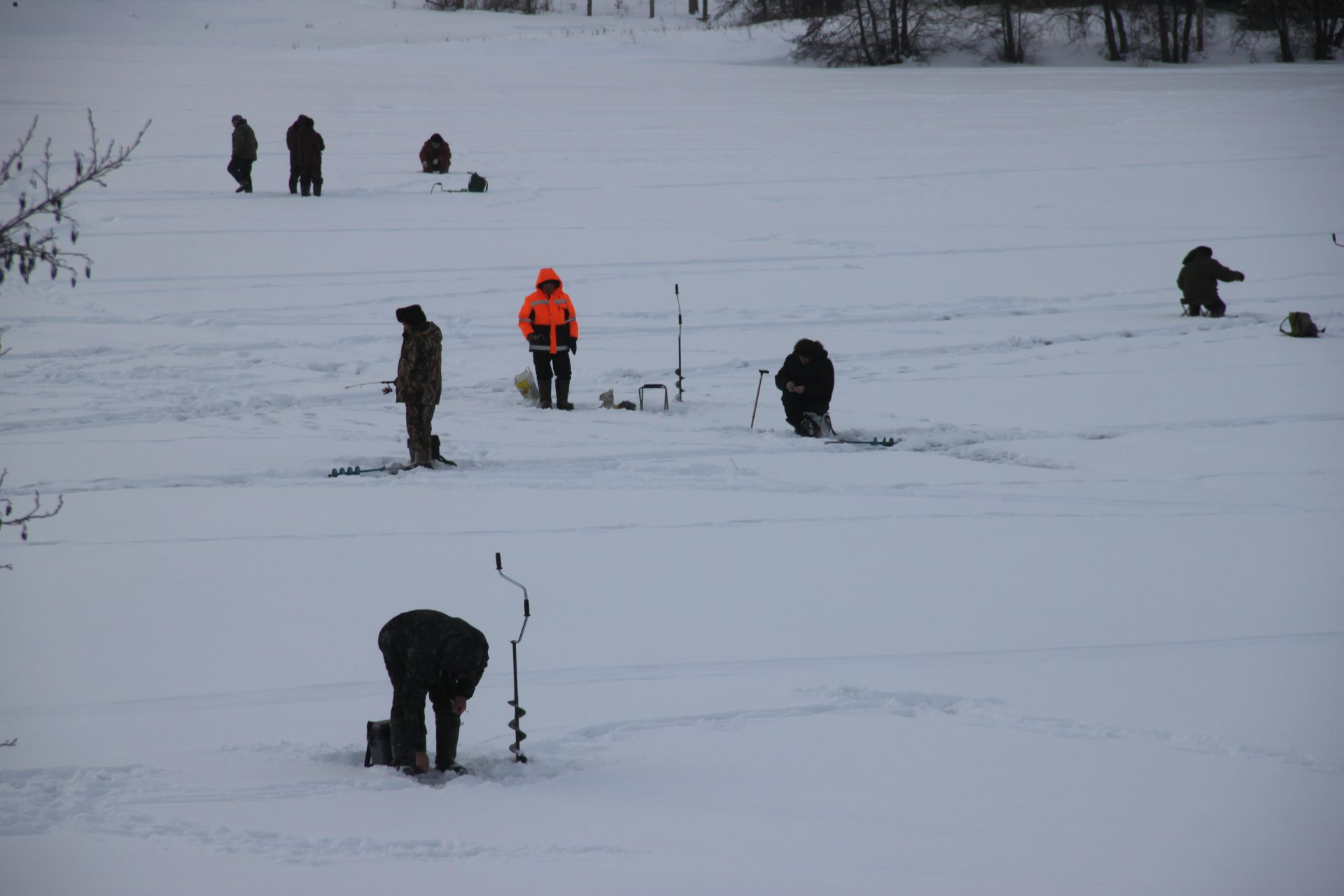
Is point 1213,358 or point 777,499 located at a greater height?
point 1213,358

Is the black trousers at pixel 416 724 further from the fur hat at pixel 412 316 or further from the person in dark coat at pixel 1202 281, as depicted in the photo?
the person in dark coat at pixel 1202 281

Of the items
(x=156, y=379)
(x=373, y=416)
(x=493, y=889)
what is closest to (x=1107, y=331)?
(x=373, y=416)

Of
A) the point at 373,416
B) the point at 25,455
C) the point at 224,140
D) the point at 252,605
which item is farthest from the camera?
the point at 224,140

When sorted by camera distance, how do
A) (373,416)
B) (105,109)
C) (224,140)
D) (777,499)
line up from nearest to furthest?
(777,499)
(373,416)
(224,140)
(105,109)

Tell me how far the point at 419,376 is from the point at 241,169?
39.0 feet

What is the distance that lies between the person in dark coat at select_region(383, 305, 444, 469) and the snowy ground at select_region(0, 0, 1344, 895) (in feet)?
1.61

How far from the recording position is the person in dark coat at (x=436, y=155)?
21.8 meters

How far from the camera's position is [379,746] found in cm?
534

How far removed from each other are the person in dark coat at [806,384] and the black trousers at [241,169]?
12271mm

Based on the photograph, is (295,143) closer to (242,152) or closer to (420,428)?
(242,152)

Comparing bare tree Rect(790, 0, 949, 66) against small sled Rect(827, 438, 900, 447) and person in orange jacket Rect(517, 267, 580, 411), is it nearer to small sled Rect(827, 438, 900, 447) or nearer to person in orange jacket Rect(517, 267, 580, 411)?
person in orange jacket Rect(517, 267, 580, 411)

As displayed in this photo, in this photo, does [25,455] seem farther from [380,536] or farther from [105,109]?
[105,109]

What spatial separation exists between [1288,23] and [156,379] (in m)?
37.4

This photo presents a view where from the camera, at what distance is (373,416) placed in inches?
460
